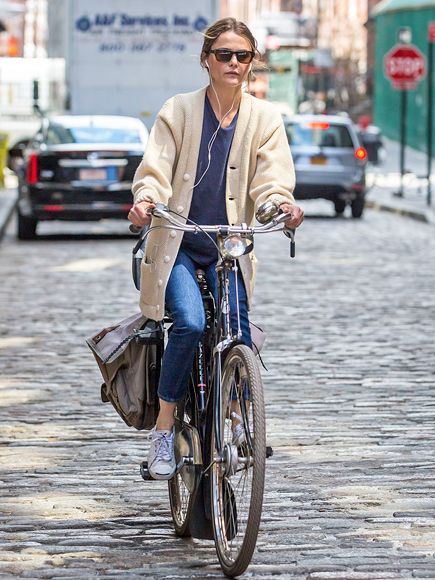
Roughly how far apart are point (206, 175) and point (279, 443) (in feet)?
7.81

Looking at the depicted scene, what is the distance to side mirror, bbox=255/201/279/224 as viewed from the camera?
235 inches

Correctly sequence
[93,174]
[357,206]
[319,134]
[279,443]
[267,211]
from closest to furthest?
1. [267,211]
2. [279,443]
3. [93,174]
4. [357,206]
5. [319,134]

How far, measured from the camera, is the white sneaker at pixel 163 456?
6.24m

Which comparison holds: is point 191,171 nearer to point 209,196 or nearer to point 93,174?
point 209,196

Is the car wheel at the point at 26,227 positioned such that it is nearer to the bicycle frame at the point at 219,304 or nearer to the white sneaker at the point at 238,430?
the bicycle frame at the point at 219,304

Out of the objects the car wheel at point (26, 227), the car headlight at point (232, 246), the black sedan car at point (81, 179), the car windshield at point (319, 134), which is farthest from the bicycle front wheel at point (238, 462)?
→ the car windshield at point (319, 134)

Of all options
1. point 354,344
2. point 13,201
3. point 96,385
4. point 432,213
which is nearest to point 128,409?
point 96,385

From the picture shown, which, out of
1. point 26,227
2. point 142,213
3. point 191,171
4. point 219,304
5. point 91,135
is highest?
point 191,171

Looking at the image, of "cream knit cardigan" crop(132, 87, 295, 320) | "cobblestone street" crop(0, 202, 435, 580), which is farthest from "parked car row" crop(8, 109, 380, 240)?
"cream knit cardigan" crop(132, 87, 295, 320)

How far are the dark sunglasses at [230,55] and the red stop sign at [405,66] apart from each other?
1057 inches

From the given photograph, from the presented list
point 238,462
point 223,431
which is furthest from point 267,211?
point 238,462

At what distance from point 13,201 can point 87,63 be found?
2.75 meters

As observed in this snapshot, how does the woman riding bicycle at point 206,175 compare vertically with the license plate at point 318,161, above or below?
above

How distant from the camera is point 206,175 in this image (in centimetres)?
625
